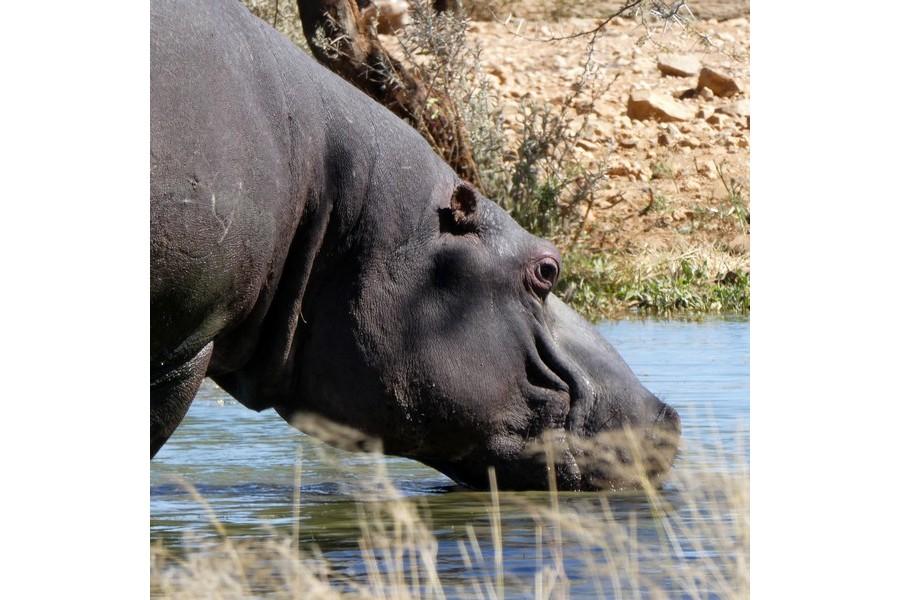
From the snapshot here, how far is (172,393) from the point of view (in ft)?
15.5

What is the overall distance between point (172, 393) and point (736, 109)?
9.23m

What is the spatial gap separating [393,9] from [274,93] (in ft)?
27.1

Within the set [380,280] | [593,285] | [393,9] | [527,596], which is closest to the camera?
[527,596]

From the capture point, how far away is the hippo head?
197 inches

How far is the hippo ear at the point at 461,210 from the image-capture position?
16.9 ft

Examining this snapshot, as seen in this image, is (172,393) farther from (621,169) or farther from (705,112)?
(705,112)

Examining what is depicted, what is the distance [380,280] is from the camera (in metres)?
5.01

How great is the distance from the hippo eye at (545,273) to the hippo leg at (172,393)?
3.65 feet

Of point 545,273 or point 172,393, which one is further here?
point 545,273

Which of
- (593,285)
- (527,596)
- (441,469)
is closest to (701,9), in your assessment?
(593,285)

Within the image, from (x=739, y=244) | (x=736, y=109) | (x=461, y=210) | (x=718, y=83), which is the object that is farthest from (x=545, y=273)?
(x=718, y=83)

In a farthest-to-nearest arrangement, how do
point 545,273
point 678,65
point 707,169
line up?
point 678,65 < point 707,169 < point 545,273

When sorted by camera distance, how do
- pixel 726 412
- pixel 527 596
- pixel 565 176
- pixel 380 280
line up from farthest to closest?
1. pixel 565 176
2. pixel 726 412
3. pixel 380 280
4. pixel 527 596
